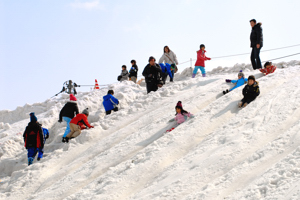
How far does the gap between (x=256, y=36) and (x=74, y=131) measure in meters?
6.85

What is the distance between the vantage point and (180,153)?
7551 mm

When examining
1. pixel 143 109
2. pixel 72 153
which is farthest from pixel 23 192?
pixel 143 109

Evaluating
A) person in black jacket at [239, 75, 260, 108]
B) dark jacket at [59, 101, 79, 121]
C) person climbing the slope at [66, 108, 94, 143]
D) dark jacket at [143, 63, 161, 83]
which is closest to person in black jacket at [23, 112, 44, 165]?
person climbing the slope at [66, 108, 94, 143]

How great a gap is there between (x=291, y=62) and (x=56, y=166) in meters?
10.1

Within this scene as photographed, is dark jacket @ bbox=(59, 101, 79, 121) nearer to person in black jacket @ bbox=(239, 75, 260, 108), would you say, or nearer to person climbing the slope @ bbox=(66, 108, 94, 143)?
person climbing the slope @ bbox=(66, 108, 94, 143)

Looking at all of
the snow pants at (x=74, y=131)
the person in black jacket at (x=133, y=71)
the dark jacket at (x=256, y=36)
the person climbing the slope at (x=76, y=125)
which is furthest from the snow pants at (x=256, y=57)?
the snow pants at (x=74, y=131)

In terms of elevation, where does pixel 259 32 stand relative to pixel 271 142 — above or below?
above

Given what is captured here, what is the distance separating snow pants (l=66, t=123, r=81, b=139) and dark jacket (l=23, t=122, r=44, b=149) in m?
0.74

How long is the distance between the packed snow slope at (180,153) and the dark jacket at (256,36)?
3.97 ft

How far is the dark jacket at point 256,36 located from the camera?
41.5 feet

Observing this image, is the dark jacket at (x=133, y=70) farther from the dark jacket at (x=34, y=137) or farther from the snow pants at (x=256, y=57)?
the dark jacket at (x=34, y=137)

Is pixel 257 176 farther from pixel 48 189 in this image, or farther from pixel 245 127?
pixel 48 189

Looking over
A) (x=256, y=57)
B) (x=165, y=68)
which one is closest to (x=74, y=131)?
(x=165, y=68)

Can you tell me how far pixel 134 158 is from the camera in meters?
7.74
